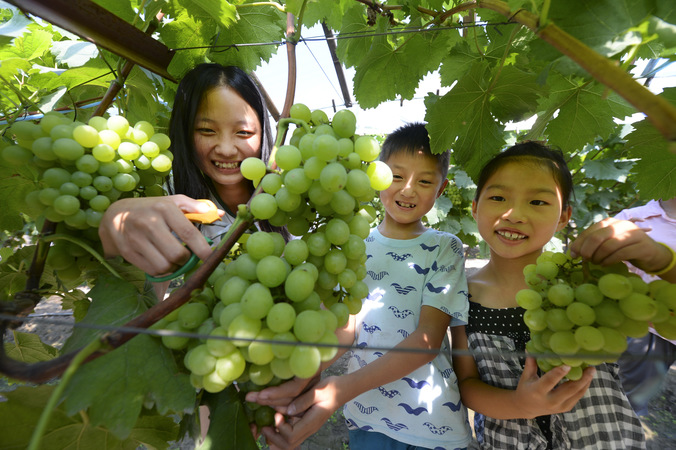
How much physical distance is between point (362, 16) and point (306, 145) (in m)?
0.90

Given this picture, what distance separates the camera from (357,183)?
1.64 ft

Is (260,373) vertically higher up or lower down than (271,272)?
lower down

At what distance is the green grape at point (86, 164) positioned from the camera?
55cm

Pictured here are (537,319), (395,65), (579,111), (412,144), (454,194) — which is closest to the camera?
(537,319)

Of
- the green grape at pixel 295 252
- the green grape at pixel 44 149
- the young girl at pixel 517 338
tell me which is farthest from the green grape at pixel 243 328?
the young girl at pixel 517 338

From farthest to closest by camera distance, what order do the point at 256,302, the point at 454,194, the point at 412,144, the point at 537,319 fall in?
the point at 454,194 < the point at 412,144 < the point at 537,319 < the point at 256,302

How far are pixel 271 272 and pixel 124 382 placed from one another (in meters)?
0.27

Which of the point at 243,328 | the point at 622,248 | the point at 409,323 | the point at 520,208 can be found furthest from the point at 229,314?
Answer: the point at 520,208

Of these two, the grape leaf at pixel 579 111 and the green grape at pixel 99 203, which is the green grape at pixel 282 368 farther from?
the grape leaf at pixel 579 111

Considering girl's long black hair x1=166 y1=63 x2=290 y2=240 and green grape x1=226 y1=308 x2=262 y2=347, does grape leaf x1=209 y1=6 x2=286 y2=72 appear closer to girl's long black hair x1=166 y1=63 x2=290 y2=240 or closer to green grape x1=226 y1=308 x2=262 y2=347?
girl's long black hair x1=166 y1=63 x2=290 y2=240

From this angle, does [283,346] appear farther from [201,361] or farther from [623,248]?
[623,248]

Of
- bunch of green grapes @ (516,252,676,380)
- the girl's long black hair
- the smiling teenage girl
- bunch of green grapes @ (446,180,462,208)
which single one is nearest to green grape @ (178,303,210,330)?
the girl's long black hair

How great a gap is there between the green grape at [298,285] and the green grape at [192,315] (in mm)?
145

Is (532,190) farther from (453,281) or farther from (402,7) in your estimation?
(402,7)
